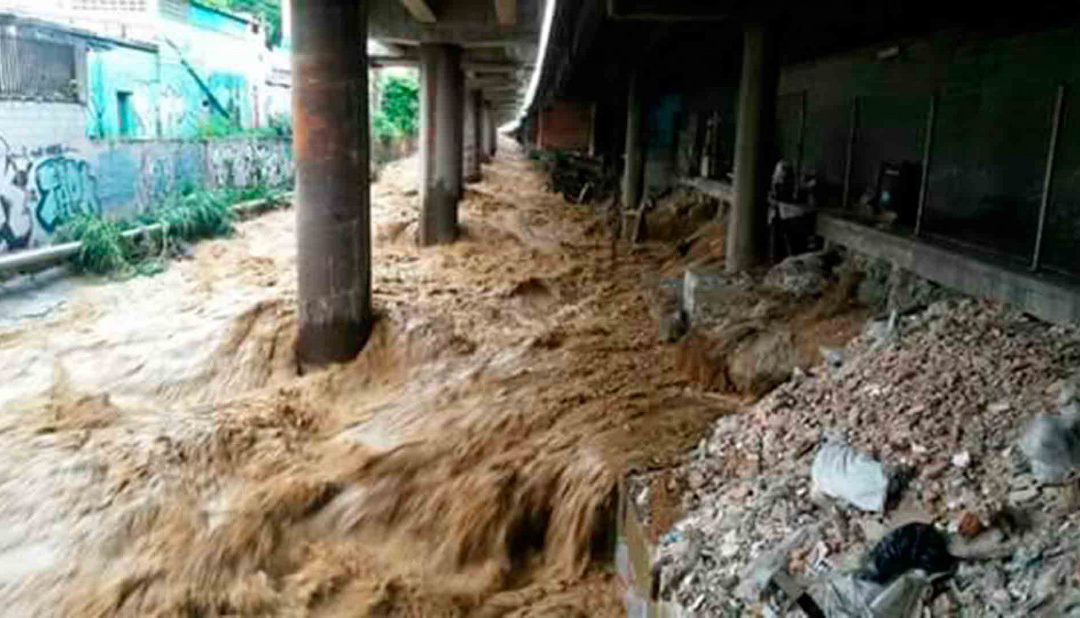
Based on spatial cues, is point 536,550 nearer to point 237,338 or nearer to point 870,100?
point 237,338

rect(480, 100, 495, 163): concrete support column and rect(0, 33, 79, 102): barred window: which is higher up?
rect(0, 33, 79, 102): barred window

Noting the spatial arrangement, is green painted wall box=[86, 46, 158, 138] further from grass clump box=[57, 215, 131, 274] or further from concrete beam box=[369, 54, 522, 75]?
concrete beam box=[369, 54, 522, 75]

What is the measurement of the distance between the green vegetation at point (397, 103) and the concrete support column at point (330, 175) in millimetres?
38289

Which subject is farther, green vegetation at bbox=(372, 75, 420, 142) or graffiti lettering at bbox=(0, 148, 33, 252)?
green vegetation at bbox=(372, 75, 420, 142)

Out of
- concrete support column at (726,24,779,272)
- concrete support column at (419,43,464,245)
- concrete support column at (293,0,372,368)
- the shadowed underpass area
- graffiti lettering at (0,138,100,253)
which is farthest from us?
concrete support column at (419,43,464,245)

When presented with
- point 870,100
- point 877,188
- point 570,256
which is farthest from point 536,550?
point 570,256

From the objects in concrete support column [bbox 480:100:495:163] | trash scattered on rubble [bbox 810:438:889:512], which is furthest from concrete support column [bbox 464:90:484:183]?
trash scattered on rubble [bbox 810:438:889:512]

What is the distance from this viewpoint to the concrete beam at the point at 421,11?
56.0 ft

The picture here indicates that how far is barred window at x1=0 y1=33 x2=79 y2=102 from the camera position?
17.1 metres

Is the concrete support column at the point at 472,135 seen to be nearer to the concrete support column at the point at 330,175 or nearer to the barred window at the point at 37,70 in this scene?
the barred window at the point at 37,70

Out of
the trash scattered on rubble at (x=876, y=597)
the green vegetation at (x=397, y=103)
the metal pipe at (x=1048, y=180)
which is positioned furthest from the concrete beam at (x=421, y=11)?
the green vegetation at (x=397, y=103)

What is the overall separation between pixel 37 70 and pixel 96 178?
2.25 m

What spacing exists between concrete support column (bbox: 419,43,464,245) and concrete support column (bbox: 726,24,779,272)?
874 centimetres

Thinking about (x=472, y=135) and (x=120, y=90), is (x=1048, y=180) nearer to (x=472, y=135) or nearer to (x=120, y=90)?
(x=120, y=90)
